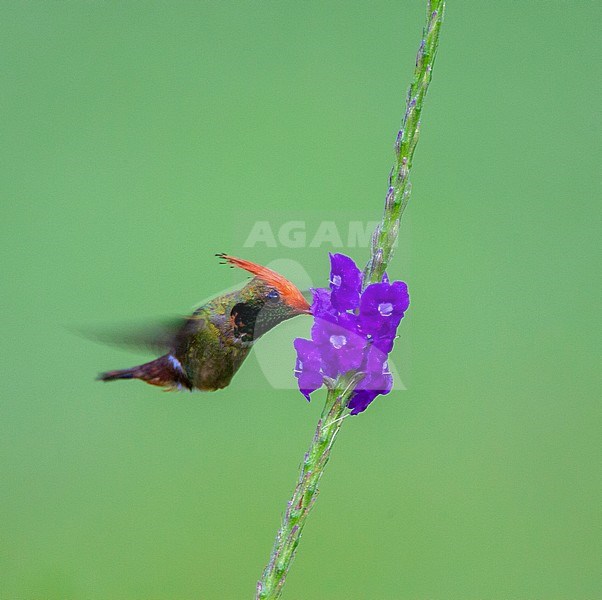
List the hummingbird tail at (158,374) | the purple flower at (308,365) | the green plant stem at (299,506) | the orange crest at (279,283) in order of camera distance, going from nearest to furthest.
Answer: the green plant stem at (299,506) → the purple flower at (308,365) → the orange crest at (279,283) → the hummingbird tail at (158,374)

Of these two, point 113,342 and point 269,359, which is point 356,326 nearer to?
point 113,342

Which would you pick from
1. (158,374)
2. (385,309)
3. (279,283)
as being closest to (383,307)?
(385,309)

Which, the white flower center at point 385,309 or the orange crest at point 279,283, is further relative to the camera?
the orange crest at point 279,283

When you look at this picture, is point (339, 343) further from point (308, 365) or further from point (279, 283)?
point (279, 283)

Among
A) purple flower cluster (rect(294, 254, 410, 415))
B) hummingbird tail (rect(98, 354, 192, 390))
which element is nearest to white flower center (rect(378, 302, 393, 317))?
purple flower cluster (rect(294, 254, 410, 415))

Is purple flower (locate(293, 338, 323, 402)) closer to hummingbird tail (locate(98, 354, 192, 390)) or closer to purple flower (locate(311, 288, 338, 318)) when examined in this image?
purple flower (locate(311, 288, 338, 318))

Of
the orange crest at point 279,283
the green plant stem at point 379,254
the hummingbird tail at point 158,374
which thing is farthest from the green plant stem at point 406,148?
the hummingbird tail at point 158,374

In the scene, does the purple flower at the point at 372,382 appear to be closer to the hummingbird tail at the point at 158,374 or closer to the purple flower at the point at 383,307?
the purple flower at the point at 383,307
